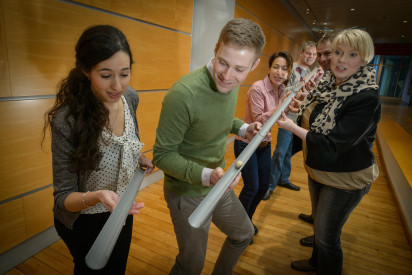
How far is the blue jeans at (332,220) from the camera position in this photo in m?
1.38

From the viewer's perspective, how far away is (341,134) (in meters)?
1.22

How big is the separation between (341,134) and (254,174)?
0.81m

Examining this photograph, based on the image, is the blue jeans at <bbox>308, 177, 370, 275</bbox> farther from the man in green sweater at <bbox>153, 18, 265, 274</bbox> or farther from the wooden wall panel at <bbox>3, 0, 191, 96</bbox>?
the wooden wall panel at <bbox>3, 0, 191, 96</bbox>

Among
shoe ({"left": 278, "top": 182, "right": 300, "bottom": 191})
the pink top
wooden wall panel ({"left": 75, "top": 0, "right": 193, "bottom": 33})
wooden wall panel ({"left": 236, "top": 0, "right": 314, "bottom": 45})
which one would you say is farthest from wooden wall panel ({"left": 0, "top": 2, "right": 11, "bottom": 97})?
wooden wall panel ({"left": 236, "top": 0, "right": 314, "bottom": 45})

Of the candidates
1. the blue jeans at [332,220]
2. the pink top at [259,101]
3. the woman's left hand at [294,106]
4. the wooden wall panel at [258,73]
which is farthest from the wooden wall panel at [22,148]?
the wooden wall panel at [258,73]

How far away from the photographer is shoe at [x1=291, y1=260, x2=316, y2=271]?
75.0 inches

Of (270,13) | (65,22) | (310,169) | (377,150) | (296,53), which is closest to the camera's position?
(310,169)

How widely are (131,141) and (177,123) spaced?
220 mm

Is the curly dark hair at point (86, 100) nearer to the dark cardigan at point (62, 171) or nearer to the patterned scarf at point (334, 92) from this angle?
the dark cardigan at point (62, 171)

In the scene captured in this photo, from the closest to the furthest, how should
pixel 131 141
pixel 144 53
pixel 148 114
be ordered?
1. pixel 131 141
2. pixel 144 53
3. pixel 148 114

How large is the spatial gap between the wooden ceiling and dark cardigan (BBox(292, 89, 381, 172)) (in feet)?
22.0

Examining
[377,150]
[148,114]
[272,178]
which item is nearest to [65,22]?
[148,114]

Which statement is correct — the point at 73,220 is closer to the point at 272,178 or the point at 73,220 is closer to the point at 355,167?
the point at 355,167

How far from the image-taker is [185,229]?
3.79ft
